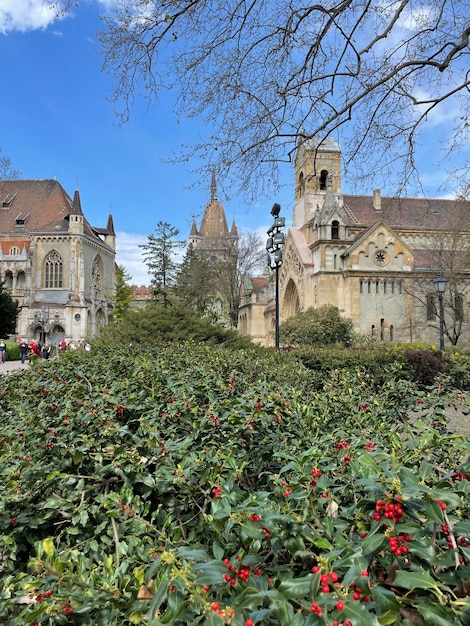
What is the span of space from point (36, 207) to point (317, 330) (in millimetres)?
58233

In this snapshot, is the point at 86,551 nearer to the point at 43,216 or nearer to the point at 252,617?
the point at 252,617

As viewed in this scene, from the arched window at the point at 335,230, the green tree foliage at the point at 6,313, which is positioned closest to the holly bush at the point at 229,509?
the arched window at the point at 335,230

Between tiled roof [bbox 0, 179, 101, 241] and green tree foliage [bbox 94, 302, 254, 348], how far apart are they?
57.2 metres

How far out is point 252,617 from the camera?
113cm

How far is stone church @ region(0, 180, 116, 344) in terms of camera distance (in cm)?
6234

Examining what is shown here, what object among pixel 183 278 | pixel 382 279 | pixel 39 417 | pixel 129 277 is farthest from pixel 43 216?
pixel 39 417

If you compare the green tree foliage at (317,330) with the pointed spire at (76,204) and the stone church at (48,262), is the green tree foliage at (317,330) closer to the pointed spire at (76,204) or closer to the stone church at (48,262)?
the stone church at (48,262)

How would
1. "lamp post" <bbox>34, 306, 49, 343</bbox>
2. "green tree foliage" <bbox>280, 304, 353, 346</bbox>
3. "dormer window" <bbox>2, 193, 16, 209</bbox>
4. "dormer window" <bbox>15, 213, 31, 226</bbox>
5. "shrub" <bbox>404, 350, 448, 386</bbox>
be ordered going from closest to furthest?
"shrub" <bbox>404, 350, 448, 386</bbox> < "green tree foliage" <bbox>280, 304, 353, 346</bbox> < "lamp post" <bbox>34, 306, 49, 343</bbox> < "dormer window" <bbox>15, 213, 31, 226</bbox> < "dormer window" <bbox>2, 193, 16, 209</bbox>

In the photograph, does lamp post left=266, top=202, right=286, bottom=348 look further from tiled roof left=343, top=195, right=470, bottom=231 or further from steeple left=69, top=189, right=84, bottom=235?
steeple left=69, top=189, right=84, bottom=235

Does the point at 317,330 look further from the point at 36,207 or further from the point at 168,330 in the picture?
the point at 36,207

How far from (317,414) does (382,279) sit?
111 ft

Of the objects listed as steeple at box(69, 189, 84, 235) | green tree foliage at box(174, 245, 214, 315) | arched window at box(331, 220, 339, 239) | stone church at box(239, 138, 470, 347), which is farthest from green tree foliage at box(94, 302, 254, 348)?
steeple at box(69, 189, 84, 235)

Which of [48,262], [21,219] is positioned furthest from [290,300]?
[21,219]

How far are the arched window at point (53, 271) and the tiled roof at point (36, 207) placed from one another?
148 inches
